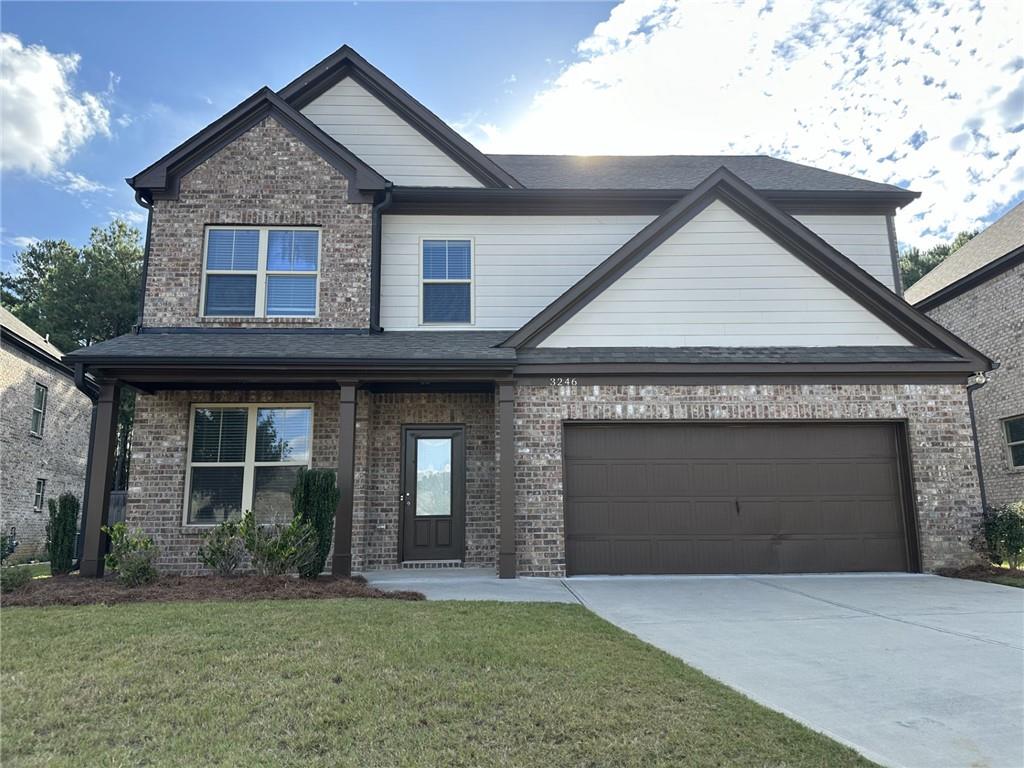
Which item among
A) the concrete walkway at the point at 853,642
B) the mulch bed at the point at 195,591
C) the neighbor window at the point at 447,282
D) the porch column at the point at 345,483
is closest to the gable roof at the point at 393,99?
the neighbor window at the point at 447,282

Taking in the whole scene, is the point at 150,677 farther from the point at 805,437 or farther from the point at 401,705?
Result: the point at 805,437

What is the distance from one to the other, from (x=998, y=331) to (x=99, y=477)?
61.2 ft

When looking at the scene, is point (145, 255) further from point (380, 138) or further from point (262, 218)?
point (380, 138)

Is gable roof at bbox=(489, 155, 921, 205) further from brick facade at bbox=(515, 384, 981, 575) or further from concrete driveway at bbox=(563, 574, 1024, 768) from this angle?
concrete driveway at bbox=(563, 574, 1024, 768)

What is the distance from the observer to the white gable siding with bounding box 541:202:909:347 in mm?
10148

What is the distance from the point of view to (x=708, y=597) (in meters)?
7.66

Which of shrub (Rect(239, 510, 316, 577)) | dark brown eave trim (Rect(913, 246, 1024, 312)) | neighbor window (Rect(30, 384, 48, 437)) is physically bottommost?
shrub (Rect(239, 510, 316, 577))

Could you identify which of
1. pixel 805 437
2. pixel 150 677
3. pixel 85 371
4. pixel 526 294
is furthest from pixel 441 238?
pixel 150 677

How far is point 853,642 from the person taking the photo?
219 inches

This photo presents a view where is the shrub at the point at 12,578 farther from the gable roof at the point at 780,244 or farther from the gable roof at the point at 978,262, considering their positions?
the gable roof at the point at 978,262

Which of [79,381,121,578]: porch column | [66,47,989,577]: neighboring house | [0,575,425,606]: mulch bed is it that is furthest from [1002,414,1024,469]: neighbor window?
[79,381,121,578]: porch column

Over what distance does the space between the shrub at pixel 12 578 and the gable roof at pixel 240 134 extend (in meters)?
6.30

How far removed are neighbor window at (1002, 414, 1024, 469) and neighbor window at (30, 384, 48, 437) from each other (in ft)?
83.4

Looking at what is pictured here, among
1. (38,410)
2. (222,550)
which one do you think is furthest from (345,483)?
(38,410)
